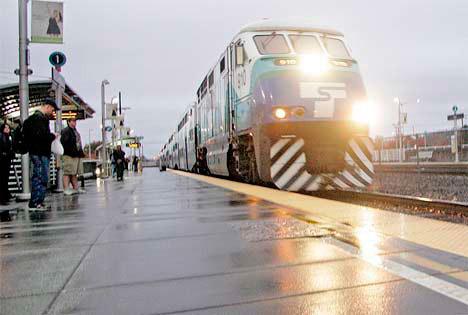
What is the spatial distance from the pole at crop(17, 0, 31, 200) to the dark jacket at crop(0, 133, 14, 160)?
32 cm

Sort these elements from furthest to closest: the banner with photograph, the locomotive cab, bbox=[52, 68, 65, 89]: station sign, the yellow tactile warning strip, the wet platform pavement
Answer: bbox=[52, 68, 65, 89]: station sign → the banner with photograph → the locomotive cab → the yellow tactile warning strip → the wet platform pavement

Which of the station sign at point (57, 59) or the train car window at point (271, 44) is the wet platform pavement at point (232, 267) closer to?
the train car window at point (271, 44)

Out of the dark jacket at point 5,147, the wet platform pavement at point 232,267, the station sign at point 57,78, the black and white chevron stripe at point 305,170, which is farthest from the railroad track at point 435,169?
the dark jacket at point 5,147

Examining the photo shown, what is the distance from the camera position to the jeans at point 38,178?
7789 millimetres

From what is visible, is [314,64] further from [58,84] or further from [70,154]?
[58,84]

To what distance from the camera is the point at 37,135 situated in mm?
7859

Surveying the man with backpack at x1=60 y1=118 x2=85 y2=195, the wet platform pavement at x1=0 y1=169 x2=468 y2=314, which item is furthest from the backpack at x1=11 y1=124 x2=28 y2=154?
the wet platform pavement at x1=0 y1=169 x2=468 y2=314

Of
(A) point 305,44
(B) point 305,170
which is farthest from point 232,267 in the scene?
(A) point 305,44

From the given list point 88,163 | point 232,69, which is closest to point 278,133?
point 232,69

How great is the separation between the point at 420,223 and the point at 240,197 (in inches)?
166

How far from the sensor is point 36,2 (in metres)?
10.7

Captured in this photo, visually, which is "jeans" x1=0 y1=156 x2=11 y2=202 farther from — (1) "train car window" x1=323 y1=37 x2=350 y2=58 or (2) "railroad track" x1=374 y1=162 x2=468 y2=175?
(2) "railroad track" x1=374 y1=162 x2=468 y2=175

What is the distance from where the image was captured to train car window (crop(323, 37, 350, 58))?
10401mm

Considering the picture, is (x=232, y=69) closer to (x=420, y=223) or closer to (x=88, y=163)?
(x=420, y=223)
